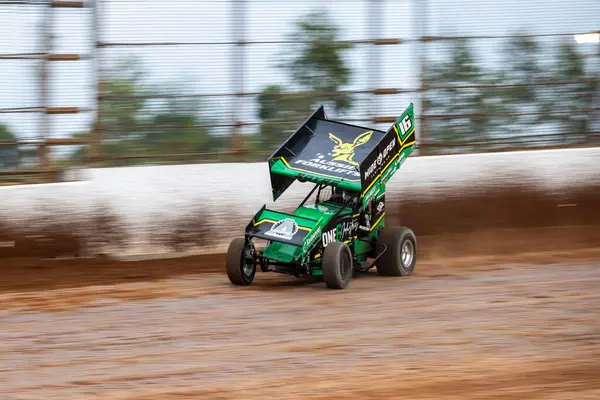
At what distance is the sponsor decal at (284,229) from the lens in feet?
32.8

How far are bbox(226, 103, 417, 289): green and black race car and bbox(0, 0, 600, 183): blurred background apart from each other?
1.93m

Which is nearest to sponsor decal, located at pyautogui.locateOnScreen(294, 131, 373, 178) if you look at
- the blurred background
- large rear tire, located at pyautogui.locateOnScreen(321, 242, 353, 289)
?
Result: large rear tire, located at pyautogui.locateOnScreen(321, 242, 353, 289)

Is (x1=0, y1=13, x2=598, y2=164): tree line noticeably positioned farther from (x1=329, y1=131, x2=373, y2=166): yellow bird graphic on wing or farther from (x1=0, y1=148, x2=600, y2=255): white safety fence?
(x1=329, y1=131, x2=373, y2=166): yellow bird graphic on wing

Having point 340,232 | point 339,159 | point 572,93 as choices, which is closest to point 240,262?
point 340,232

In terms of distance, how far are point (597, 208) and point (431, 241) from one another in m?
2.91

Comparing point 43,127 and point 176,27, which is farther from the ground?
point 176,27

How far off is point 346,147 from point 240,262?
2028 mm

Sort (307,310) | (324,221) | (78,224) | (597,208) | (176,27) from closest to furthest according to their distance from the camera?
(307,310) < (324,221) < (78,224) < (176,27) < (597,208)

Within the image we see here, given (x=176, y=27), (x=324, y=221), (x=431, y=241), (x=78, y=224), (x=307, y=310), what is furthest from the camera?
(x=431, y=241)

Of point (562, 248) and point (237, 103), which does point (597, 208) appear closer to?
point (562, 248)

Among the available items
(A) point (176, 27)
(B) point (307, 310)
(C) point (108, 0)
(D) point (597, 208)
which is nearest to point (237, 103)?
(A) point (176, 27)

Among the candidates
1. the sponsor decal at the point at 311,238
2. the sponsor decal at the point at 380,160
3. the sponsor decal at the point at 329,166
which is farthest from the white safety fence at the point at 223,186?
the sponsor decal at the point at 311,238

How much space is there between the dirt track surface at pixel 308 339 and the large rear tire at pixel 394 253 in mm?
306

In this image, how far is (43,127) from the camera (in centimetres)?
1182
